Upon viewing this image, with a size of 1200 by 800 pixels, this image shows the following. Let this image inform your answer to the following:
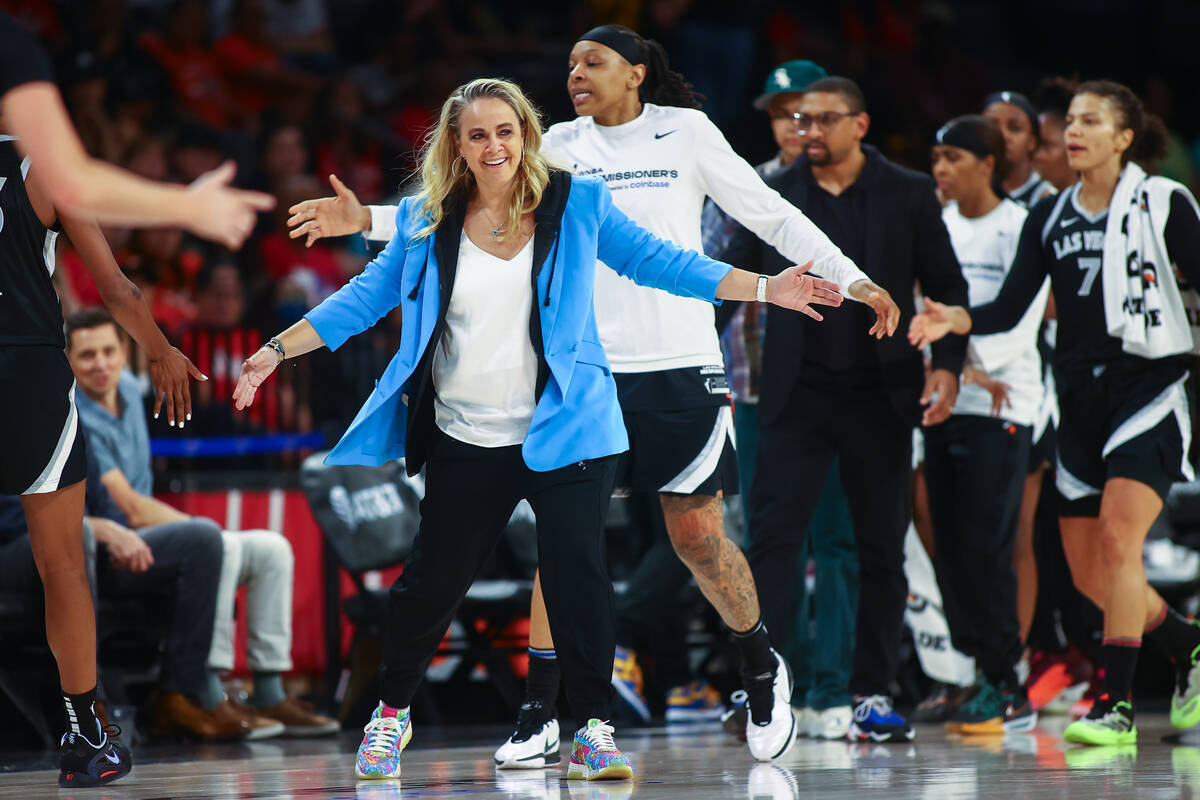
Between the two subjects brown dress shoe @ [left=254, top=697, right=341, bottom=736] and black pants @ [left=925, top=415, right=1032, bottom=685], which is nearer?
black pants @ [left=925, top=415, right=1032, bottom=685]

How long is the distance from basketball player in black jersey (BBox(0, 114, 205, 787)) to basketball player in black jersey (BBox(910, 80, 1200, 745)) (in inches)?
91.6

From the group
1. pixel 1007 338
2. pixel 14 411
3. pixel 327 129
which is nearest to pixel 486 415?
pixel 14 411

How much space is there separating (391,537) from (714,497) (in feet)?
7.65

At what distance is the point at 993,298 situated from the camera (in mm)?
5840

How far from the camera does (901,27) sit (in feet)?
41.1

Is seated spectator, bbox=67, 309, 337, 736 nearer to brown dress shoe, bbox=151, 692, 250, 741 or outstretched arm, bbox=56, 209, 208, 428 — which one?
brown dress shoe, bbox=151, 692, 250, 741

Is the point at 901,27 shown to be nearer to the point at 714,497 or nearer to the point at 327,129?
the point at 327,129

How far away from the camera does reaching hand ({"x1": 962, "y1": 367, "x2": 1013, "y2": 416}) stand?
216 inches

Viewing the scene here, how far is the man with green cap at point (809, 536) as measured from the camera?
539cm

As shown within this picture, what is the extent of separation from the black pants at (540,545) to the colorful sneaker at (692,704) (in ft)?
8.43

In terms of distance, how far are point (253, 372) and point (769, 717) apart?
1.85 metres

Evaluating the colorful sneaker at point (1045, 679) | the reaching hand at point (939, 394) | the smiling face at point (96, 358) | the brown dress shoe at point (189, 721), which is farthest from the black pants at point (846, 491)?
the smiling face at point (96, 358)

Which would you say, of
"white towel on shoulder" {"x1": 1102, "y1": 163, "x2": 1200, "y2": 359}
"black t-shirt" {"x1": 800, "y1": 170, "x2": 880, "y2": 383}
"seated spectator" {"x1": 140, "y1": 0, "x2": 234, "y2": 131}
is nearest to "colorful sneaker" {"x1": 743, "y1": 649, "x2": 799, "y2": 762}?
"black t-shirt" {"x1": 800, "y1": 170, "x2": 880, "y2": 383}

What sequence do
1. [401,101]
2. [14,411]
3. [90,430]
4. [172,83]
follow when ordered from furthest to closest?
[401,101] → [172,83] → [90,430] → [14,411]
